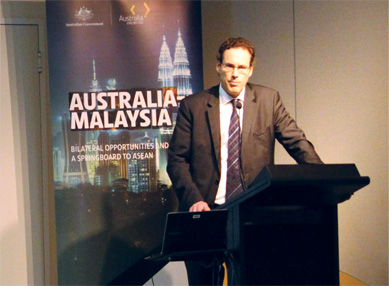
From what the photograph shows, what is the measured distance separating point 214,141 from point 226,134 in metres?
0.07

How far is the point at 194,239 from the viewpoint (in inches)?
75.5

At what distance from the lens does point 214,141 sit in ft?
8.36

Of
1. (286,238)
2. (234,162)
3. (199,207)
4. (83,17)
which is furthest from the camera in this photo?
(83,17)

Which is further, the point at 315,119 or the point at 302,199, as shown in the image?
the point at 315,119

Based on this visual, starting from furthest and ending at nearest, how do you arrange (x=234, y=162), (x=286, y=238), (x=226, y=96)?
(x=226, y=96)
(x=234, y=162)
(x=286, y=238)

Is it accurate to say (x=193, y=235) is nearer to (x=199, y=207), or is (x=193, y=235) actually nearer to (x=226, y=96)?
(x=199, y=207)

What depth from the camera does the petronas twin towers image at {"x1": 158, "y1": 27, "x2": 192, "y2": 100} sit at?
12.6 ft

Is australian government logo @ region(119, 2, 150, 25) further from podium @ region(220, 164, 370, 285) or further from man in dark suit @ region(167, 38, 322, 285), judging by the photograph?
podium @ region(220, 164, 370, 285)

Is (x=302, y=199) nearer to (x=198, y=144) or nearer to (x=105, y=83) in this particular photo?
(x=198, y=144)

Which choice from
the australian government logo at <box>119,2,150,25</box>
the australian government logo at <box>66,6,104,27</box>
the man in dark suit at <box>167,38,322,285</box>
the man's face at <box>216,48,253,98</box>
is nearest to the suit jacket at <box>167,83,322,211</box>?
the man in dark suit at <box>167,38,322,285</box>

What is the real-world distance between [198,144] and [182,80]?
1.36m

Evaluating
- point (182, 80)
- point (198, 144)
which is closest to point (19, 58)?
point (182, 80)

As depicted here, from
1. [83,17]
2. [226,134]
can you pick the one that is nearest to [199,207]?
[226,134]

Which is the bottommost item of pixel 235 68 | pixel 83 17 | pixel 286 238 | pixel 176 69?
pixel 286 238
